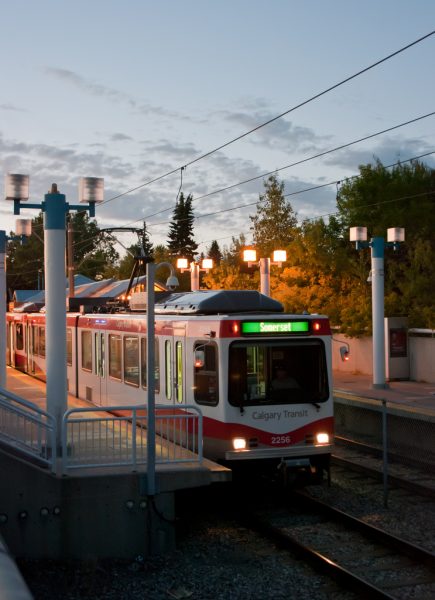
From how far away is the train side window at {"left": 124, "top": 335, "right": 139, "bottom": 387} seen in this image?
609 inches

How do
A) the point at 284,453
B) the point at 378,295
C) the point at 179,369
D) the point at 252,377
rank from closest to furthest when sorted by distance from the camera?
the point at 284,453 < the point at 252,377 < the point at 179,369 < the point at 378,295

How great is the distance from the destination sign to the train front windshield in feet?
0.58

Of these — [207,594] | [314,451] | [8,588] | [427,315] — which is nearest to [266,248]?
[427,315]

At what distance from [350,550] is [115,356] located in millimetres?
7909

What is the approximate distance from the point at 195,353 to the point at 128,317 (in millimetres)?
3814

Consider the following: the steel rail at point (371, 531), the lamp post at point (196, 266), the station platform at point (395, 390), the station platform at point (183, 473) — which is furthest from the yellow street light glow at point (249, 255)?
the station platform at point (183, 473)

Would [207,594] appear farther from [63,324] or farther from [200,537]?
[63,324]

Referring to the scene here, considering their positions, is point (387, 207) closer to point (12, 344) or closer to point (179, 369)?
point (12, 344)

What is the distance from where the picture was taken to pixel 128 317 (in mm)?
15953

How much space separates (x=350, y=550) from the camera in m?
10.5

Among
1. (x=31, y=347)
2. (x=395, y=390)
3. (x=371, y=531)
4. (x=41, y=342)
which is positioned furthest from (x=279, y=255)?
(x=371, y=531)

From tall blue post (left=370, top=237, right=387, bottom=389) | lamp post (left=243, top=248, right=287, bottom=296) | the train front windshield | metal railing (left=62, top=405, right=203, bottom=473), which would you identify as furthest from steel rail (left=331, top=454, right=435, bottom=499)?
tall blue post (left=370, top=237, right=387, bottom=389)

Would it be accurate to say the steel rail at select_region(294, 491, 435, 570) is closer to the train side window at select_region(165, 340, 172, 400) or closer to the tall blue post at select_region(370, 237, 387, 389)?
the train side window at select_region(165, 340, 172, 400)

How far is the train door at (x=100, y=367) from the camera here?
1802 centimetres
